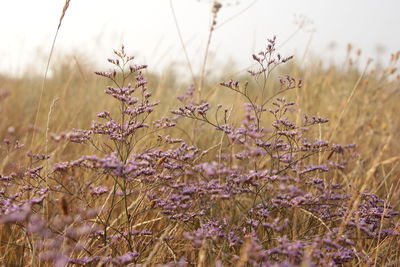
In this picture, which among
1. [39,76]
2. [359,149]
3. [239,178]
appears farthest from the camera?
[39,76]

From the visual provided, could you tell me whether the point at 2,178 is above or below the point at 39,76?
below

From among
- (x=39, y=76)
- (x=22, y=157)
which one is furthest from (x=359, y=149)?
(x=39, y=76)

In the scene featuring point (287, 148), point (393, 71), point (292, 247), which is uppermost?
point (393, 71)

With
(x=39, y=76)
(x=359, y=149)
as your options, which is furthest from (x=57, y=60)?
(x=359, y=149)

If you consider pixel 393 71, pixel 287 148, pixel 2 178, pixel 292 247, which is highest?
pixel 393 71

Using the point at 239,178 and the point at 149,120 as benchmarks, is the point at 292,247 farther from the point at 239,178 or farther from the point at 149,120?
the point at 149,120

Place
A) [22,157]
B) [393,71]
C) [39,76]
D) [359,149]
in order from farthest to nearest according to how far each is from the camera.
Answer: [39,76]
[359,149]
[393,71]
[22,157]

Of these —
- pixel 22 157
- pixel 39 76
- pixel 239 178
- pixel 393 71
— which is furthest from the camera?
pixel 39 76

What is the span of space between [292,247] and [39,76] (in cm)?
697

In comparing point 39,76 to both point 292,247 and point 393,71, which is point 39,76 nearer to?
point 393,71

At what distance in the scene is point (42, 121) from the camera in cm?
527

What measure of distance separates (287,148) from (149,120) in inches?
116

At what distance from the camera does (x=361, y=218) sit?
2.22m

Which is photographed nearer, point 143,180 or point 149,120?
point 143,180
